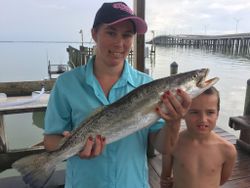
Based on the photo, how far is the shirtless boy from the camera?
221 cm

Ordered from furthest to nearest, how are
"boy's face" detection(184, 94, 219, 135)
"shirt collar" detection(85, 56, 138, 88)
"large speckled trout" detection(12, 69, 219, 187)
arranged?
"boy's face" detection(184, 94, 219, 135) → "shirt collar" detection(85, 56, 138, 88) → "large speckled trout" detection(12, 69, 219, 187)

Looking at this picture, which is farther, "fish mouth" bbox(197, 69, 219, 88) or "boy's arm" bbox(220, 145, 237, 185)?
"boy's arm" bbox(220, 145, 237, 185)

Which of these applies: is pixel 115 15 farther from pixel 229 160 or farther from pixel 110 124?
pixel 229 160

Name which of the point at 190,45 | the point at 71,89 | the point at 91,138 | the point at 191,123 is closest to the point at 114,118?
the point at 91,138

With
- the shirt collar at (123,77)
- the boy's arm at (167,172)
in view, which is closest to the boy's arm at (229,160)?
the boy's arm at (167,172)

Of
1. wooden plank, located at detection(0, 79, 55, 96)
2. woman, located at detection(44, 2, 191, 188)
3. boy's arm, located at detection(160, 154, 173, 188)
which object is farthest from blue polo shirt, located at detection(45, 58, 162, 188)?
wooden plank, located at detection(0, 79, 55, 96)

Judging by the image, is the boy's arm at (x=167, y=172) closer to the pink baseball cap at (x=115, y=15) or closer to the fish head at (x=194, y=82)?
the fish head at (x=194, y=82)

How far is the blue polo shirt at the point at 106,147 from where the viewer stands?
1592 mm

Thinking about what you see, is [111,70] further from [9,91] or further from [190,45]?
[190,45]

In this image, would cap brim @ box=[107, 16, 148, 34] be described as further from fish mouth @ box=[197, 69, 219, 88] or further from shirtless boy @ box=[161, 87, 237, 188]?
shirtless boy @ box=[161, 87, 237, 188]

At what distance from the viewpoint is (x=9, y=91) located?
7859 millimetres

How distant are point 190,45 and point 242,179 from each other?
7218 cm

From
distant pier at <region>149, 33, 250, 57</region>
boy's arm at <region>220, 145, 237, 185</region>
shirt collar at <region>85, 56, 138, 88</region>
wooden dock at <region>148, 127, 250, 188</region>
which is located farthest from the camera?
distant pier at <region>149, 33, 250, 57</region>

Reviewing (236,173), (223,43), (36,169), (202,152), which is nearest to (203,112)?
(202,152)
